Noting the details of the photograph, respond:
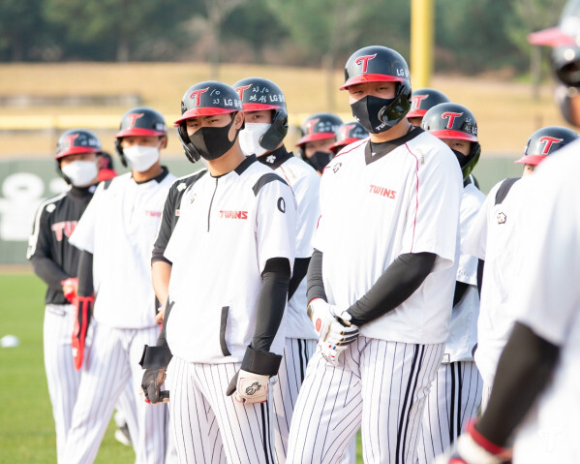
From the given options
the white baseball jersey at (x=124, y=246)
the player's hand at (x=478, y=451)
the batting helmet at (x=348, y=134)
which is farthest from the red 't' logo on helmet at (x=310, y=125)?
the player's hand at (x=478, y=451)

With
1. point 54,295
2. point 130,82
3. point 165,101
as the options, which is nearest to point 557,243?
point 54,295

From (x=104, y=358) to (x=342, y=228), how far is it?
8.44 feet

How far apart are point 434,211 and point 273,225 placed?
0.73m

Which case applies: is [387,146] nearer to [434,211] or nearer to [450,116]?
[434,211]

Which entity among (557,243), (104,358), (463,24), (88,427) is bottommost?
(88,427)

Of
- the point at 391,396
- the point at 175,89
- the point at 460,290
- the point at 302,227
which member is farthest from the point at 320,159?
the point at 175,89

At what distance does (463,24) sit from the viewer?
5897 centimetres

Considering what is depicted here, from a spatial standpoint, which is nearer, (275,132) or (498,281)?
(498,281)

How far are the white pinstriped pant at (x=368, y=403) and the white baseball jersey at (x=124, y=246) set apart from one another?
2.13 m

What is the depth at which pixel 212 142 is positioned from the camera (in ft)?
14.7

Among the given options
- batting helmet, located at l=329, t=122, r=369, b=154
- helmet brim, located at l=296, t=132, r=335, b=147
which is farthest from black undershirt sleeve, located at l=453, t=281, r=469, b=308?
helmet brim, located at l=296, t=132, r=335, b=147

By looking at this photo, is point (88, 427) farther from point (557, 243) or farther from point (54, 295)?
point (557, 243)

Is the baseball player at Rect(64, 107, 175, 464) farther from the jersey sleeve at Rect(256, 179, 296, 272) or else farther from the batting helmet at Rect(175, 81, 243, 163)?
the jersey sleeve at Rect(256, 179, 296, 272)

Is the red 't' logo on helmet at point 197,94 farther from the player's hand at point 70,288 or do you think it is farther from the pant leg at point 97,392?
the player's hand at point 70,288
